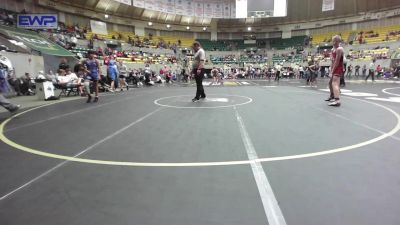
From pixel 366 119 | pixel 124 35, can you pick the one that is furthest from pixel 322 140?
pixel 124 35

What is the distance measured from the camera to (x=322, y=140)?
3736 millimetres

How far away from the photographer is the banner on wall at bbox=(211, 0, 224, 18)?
43562mm

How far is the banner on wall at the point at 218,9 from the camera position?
4356 cm

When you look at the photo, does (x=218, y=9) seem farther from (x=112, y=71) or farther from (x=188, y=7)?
(x=112, y=71)

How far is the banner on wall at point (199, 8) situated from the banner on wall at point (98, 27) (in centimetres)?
1349

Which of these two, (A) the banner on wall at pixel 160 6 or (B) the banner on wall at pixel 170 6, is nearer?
(A) the banner on wall at pixel 160 6

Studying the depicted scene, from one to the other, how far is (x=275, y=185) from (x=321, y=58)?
118 feet

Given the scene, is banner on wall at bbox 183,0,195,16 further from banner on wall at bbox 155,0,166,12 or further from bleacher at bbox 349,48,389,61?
bleacher at bbox 349,48,389,61

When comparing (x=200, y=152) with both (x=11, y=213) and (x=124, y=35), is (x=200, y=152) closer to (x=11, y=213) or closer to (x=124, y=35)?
(x=11, y=213)

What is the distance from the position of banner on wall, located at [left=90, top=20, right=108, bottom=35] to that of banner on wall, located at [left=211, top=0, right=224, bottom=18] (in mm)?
16646

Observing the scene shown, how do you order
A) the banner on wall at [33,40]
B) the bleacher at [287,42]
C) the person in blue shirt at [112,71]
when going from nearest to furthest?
the person in blue shirt at [112,71] → the banner on wall at [33,40] → the bleacher at [287,42]

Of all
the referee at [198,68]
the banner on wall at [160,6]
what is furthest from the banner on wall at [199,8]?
the referee at [198,68]

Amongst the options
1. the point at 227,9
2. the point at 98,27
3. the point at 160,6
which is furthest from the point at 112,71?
the point at 227,9

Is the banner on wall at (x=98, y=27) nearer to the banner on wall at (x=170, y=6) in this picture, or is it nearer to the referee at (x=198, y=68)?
the banner on wall at (x=170, y=6)
